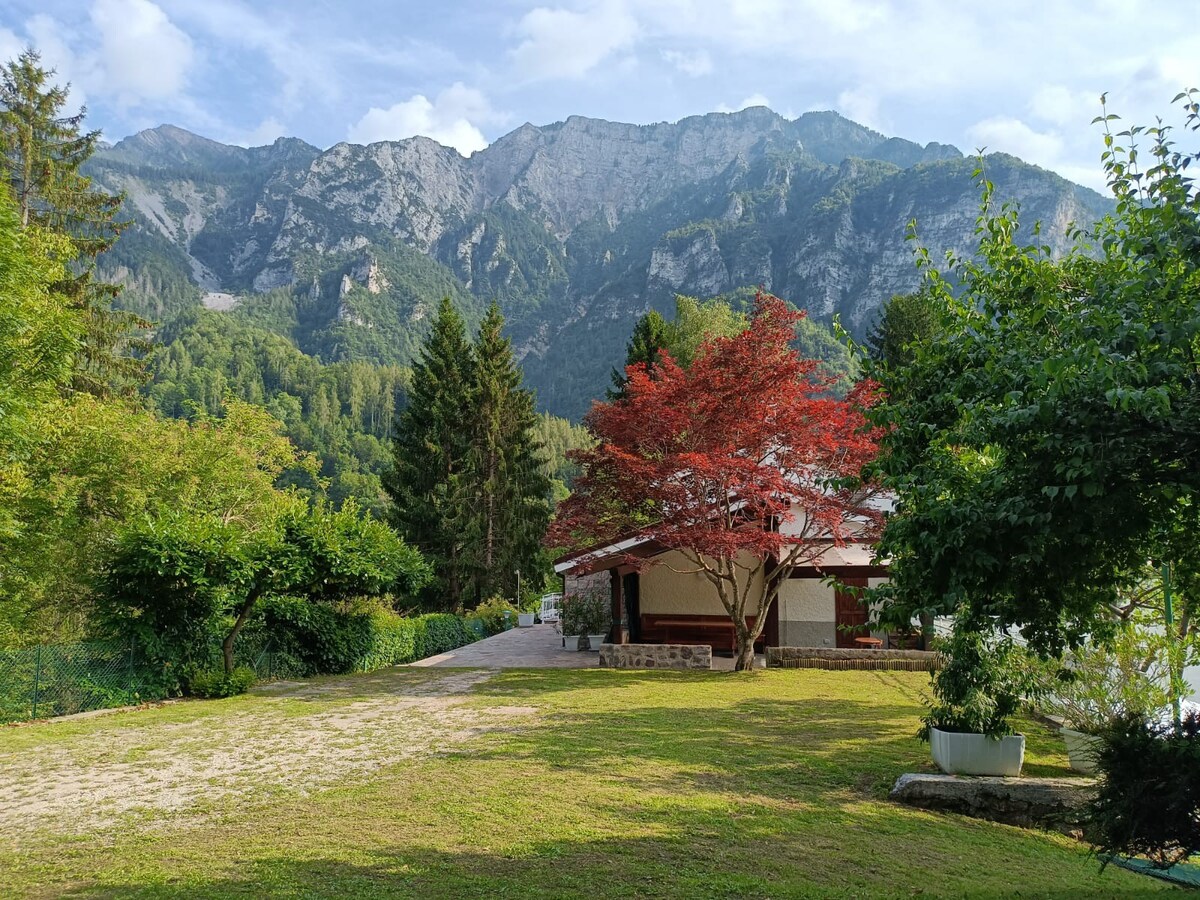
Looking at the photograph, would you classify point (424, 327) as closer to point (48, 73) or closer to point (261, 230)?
point (261, 230)

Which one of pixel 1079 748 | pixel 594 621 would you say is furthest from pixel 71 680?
pixel 1079 748

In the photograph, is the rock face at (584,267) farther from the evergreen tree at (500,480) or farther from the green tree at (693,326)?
the evergreen tree at (500,480)

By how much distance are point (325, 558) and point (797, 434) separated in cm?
916

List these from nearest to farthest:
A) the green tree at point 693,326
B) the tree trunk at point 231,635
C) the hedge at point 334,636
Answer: the tree trunk at point 231,635
the hedge at point 334,636
the green tree at point 693,326

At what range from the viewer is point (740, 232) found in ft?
498

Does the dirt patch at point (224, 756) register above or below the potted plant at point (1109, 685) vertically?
below

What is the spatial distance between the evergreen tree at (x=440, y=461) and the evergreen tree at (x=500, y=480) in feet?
2.05

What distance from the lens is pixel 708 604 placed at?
66.8ft

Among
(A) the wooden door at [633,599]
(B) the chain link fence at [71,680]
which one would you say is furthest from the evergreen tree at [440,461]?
(B) the chain link fence at [71,680]

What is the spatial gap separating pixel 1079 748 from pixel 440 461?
98.5 feet

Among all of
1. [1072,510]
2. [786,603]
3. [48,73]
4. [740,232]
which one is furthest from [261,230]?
[1072,510]

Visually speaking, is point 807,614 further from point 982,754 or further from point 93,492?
point 93,492

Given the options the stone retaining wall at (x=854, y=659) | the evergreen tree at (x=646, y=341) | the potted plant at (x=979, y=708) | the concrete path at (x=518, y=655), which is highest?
the evergreen tree at (x=646, y=341)

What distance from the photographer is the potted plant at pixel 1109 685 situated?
7.48 metres
